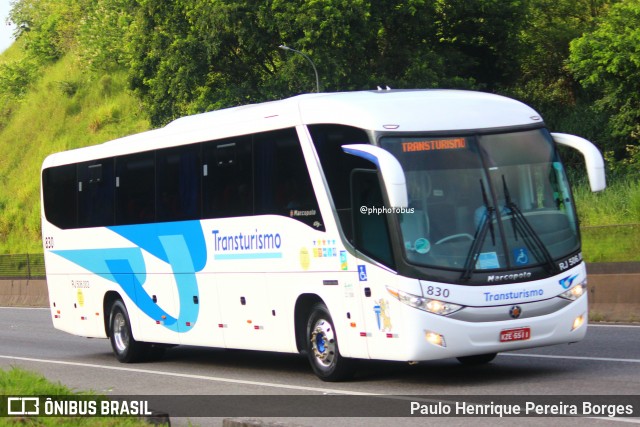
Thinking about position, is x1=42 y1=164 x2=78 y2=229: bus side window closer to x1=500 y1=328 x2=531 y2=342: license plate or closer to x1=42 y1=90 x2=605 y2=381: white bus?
x1=42 y1=90 x2=605 y2=381: white bus

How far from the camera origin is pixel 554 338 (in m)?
12.5

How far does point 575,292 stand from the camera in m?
12.8

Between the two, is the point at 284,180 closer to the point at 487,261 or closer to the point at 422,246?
the point at 422,246

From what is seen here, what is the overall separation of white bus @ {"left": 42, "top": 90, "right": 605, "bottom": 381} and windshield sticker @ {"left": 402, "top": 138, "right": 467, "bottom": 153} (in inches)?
0.6

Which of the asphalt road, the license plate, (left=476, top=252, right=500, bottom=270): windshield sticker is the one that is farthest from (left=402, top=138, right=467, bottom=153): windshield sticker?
the asphalt road

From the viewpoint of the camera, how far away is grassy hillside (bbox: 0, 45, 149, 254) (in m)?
61.4

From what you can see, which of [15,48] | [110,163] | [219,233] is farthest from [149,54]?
[15,48]

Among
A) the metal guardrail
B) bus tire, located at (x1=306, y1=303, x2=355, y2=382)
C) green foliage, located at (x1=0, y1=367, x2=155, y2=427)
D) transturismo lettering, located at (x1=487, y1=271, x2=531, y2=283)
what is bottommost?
the metal guardrail

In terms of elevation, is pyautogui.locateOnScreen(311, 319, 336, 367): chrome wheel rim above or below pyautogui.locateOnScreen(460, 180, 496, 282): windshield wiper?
below

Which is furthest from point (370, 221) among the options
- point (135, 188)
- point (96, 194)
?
point (96, 194)

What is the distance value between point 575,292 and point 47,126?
6008 centimetres

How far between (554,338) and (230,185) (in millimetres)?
5113

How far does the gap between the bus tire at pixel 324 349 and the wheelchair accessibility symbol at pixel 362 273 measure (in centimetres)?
89

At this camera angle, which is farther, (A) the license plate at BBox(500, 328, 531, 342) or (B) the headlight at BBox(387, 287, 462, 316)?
(A) the license plate at BBox(500, 328, 531, 342)
